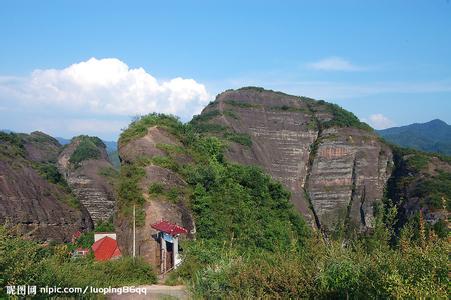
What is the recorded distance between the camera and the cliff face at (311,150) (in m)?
46.7

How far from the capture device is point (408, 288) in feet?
16.7

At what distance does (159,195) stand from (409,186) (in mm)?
35607

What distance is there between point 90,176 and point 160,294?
41211 mm

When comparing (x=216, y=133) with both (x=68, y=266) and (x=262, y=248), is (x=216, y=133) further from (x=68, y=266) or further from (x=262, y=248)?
(x=68, y=266)

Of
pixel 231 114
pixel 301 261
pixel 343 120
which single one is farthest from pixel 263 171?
pixel 343 120

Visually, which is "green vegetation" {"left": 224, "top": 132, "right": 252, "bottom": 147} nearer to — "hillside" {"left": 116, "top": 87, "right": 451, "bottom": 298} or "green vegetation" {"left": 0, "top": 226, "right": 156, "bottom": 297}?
"hillside" {"left": 116, "top": 87, "right": 451, "bottom": 298}

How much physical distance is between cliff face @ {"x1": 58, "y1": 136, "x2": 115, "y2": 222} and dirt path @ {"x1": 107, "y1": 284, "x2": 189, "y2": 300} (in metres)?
32.9

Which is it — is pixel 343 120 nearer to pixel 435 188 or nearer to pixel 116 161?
pixel 435 188

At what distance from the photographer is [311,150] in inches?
2096

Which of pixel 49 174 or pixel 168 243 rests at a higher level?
pixel 168 243

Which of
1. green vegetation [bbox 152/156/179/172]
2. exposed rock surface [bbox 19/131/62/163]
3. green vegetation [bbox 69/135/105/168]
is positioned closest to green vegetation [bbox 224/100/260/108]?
green vegetation [bbox 69/135/105/168]

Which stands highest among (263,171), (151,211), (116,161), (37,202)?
(263,171)

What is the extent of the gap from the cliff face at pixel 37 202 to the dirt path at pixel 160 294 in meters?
19.0

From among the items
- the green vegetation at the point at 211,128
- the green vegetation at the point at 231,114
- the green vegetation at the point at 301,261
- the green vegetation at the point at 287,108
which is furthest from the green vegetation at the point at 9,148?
the green vegetation at the point at 287,108
